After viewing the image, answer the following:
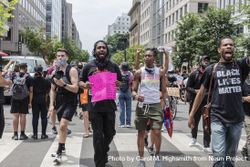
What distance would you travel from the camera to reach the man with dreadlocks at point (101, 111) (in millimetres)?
5883

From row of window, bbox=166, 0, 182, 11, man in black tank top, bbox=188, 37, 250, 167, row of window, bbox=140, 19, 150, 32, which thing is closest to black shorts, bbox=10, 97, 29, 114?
man in black tank top, bbox=188, 37, 250, 167

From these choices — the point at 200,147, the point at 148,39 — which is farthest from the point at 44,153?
the point at 148,39

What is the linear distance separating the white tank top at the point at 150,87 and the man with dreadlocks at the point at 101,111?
0.44 metres

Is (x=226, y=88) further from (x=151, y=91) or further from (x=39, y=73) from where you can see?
(x=39, y=73)

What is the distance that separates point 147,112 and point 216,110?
1.67 meters

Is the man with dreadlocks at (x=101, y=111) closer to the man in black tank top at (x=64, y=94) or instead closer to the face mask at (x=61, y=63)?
the man in black tank top at (x=64, y=94)

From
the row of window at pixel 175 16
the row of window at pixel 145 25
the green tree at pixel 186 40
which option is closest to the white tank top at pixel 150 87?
the green tree at pixel 186 40

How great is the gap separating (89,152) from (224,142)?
3458mm

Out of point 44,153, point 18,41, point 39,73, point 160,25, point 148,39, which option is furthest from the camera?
point 148,39

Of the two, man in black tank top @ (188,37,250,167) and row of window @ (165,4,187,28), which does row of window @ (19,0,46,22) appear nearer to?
row of window @ (165,4,187,28)

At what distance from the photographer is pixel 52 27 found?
377ft

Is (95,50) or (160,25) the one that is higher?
(160,25)

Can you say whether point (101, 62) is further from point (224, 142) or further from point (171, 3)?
point (171, 3)

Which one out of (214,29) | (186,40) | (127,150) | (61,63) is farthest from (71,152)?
(186,40)
